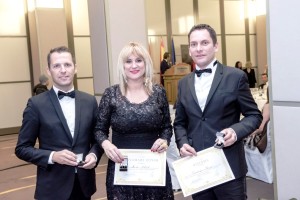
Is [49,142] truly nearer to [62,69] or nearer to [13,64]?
[62,69]

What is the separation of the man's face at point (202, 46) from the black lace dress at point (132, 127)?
42cm

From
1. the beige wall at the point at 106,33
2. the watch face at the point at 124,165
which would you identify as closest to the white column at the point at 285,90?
the watch face at the point at 124,165

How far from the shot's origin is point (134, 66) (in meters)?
2.33

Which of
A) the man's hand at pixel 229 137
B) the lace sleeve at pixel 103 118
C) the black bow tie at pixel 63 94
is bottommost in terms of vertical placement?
the man's hand at pixel 229 137

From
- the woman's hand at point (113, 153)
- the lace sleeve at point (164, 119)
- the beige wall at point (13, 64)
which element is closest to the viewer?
the woman's hand at point (113, 153)

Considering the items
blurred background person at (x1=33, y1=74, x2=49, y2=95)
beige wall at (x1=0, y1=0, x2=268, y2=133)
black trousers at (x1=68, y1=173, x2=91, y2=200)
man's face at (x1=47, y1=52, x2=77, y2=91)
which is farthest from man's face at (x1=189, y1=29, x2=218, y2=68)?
blurred background person at (x1=33, y1=74, x2=49, y2=95)

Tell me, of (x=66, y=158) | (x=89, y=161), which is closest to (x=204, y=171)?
(x=89, y=161)

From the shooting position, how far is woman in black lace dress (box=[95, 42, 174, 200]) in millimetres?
2344

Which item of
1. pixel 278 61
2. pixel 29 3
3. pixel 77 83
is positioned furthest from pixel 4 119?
pixel 278 61

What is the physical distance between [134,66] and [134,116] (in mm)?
314

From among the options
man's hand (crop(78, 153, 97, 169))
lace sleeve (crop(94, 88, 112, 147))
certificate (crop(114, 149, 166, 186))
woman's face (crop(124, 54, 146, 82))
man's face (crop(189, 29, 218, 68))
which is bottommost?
certificate (crop(114, 149, 166, 186))

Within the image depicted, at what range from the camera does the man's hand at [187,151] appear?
6.99ft

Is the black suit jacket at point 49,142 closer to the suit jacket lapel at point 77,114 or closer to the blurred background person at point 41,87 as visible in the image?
the suit jacket lapel at point 77,114

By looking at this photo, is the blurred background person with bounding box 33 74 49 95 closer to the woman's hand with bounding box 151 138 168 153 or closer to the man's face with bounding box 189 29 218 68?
the woman's hand with bounding box 151 138 168 153
